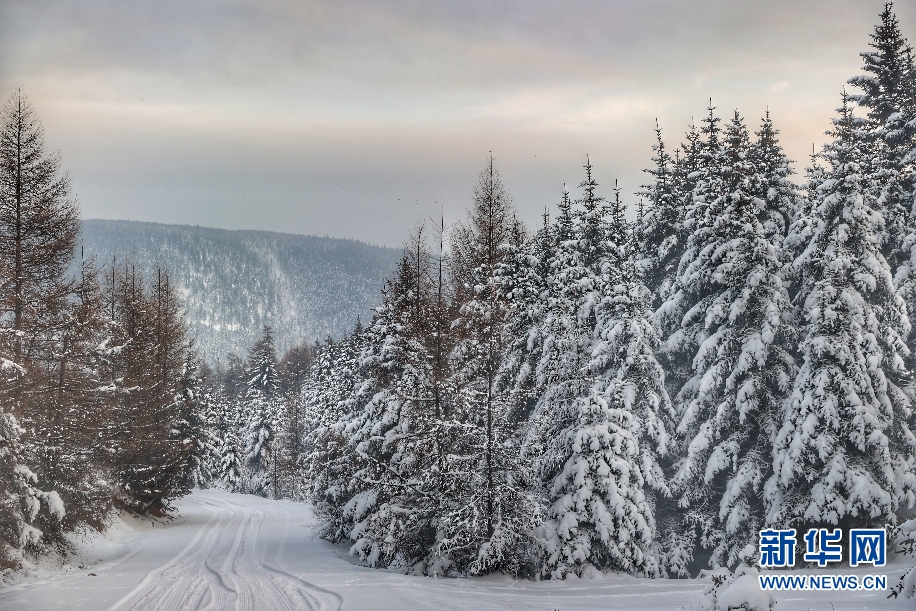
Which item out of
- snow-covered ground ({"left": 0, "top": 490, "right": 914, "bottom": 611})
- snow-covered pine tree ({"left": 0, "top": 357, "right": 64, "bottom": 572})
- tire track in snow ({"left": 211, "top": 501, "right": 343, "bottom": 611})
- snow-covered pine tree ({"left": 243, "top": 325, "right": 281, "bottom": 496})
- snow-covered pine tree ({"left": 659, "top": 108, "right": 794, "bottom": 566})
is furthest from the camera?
snow-covered pine tree ({"left": 243, "top": 325, "right": 281, "bottom": 496})

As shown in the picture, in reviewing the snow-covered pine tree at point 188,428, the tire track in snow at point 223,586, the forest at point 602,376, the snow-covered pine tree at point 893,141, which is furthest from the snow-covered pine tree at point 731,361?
the snow-covered pine tree at point 188,428

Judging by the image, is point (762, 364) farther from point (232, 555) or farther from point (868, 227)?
point (232, 555)

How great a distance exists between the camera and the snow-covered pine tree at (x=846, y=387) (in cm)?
1881

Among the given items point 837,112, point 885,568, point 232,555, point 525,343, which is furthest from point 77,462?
point 837,112

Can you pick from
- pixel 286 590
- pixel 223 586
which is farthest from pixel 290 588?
pixel 223 586

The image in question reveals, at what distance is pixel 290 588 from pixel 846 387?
16214 mm

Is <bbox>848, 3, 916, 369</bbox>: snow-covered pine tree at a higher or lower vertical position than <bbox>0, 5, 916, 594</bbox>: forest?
higher

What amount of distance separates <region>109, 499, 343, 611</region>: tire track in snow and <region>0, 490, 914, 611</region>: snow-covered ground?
0.03 m

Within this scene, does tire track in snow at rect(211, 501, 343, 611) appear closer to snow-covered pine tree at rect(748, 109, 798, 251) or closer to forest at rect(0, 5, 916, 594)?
forest at rect(0, 5, 916, 594)

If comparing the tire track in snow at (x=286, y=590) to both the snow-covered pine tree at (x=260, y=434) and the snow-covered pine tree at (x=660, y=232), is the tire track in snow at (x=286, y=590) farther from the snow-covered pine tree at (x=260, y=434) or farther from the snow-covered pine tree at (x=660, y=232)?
the snow-covered pine tree at (x=260, y=434)

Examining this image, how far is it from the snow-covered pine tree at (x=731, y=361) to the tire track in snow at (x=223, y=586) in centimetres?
1280

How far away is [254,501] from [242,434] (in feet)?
51.4

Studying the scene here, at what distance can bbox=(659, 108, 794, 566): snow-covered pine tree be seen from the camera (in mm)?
21062

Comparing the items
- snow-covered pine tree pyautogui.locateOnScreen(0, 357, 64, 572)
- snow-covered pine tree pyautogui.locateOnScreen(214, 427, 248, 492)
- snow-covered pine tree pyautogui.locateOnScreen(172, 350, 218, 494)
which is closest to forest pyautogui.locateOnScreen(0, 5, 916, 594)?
snow-covered pine tree pyautogui.locateOnScreen(0, 357, 64, 572)
